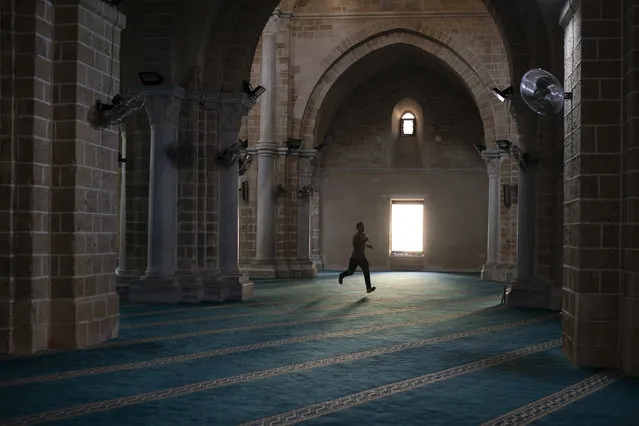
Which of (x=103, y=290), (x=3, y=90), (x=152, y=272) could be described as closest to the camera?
(x=3, y=90)

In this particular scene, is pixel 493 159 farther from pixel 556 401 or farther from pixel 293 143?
pixel 556 401

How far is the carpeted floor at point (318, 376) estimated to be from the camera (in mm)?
4699

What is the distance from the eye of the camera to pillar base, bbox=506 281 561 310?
11.3 m

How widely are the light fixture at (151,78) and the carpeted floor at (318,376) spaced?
3.54 m

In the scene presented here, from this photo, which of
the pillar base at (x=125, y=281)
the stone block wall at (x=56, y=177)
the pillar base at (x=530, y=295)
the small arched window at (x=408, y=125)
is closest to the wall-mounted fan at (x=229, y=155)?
the pillar base at (x=125, y=281)

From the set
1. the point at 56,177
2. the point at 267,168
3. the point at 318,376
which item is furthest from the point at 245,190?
the point at 318,376

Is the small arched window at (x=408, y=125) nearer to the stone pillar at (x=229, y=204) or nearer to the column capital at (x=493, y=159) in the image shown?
the column capital at (x=493, y=159)

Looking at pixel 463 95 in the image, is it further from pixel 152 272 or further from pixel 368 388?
pixel 368 388

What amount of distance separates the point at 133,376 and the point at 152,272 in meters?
6.00

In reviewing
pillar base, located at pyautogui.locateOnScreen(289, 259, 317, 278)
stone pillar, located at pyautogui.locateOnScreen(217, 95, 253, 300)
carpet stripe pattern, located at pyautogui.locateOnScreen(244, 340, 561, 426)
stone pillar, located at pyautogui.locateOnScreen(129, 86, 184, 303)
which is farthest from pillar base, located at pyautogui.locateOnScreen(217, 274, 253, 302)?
Answer: pillar base, located at pyautogui.locateOnScreen(289, 259, 317, 278)

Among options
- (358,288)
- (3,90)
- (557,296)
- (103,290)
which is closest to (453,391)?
(103,290)

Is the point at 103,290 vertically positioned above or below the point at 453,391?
above

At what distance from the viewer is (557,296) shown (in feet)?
36.8

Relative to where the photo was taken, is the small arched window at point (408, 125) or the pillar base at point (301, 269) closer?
the pillar base at point (301, 269)
